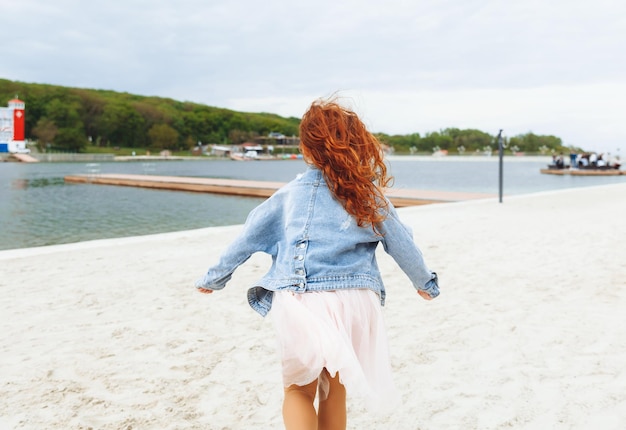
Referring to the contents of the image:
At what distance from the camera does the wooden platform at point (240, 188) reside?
13562 millimetres

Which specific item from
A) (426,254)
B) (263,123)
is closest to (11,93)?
(263,123)

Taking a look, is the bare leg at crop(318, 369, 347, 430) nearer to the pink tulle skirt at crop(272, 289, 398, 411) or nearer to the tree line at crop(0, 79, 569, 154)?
the pink tulle skirt at crop(272, 289, 398, 411)

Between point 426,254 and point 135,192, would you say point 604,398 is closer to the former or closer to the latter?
point 426,254

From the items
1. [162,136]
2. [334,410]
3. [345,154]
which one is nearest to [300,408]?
[334,410]

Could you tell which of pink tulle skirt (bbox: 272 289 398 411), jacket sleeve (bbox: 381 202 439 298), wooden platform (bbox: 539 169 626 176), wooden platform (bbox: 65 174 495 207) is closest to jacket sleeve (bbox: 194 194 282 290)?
pink tulle skirt (bbox: 272 289 398 411)

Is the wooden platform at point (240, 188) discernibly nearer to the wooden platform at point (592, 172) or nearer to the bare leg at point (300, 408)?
the bare leg at point (300, 408)

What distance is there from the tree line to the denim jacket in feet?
305

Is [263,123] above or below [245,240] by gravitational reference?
above

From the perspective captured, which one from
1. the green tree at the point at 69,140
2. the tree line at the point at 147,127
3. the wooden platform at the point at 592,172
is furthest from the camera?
the tree line at the point at 147,127

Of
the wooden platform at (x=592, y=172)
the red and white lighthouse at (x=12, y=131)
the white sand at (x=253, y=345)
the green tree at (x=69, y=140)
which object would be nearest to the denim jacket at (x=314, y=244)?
the white sand at (x=253, y=345)

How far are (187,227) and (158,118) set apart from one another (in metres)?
100

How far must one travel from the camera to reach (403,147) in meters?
132

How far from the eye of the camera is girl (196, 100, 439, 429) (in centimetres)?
152

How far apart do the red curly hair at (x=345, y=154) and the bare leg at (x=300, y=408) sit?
49cm
